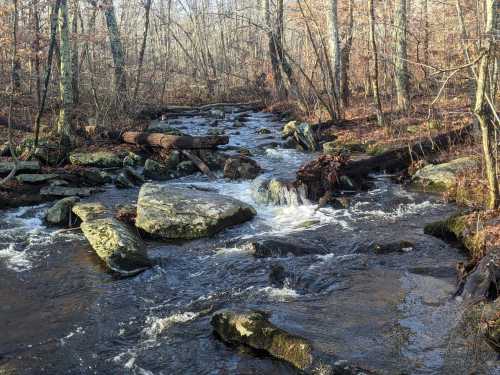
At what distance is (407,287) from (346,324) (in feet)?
4.53

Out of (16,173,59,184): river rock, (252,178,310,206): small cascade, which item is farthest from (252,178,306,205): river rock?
(16,173,59,184): river rock

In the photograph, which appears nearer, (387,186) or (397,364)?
(397,364)

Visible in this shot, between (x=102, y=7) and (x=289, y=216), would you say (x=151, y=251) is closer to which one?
(x=289, y=216)

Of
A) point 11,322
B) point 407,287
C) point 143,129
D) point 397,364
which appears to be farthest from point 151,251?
point 143,129

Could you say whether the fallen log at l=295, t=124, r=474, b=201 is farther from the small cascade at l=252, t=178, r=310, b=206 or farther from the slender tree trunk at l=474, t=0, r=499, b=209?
the slender tree trunk at l=474, t=0, r=499, b=209

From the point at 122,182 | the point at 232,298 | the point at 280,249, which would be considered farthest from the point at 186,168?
the point at 232,298

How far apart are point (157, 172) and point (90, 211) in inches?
149

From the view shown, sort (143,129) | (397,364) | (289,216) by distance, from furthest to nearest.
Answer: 1. (143,129)
2. (289,216)
3. (397,364)

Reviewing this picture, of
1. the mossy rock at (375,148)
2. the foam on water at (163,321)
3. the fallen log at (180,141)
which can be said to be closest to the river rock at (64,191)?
the fallen log at (180,141)

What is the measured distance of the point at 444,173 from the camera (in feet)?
36.4

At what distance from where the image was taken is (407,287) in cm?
674

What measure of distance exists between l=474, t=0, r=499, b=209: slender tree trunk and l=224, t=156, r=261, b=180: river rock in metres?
6.60

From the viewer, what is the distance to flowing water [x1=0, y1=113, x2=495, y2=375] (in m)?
5.32

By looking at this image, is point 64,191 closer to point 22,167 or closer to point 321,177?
point 22,167
